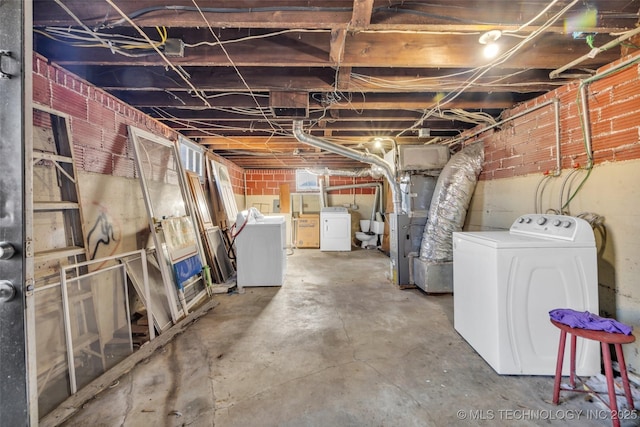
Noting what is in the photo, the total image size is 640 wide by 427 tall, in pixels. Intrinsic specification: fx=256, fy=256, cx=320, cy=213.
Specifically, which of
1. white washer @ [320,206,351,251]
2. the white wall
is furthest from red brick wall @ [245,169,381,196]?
the white wall

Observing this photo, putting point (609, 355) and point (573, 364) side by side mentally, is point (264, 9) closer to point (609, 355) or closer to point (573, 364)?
point (609, 355)

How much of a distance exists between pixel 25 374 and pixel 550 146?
136 inches

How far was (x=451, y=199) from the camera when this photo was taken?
2.98 metres

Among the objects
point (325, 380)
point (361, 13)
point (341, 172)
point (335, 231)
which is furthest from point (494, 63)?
point (335, 231)

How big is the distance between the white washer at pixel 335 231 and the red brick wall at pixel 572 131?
356 centimetres

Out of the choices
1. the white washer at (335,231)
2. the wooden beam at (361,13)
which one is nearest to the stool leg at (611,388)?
the wooden beam at (361,13)

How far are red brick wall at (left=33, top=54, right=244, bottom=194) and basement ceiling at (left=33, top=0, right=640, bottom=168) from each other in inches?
4.0

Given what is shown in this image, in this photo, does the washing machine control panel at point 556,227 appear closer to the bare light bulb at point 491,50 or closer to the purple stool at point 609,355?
the purple stool at point 609,355

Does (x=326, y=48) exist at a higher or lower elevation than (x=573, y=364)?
higher

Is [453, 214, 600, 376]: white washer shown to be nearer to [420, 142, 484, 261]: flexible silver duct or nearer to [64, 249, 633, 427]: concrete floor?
[64, 249, 633, 427]: concrete floor

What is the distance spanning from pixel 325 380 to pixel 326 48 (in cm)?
224

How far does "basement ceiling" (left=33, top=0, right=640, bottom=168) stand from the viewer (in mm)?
1430

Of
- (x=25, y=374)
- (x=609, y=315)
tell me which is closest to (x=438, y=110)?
(x=609, y=315)

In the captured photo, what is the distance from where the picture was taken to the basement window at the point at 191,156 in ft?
12.2
